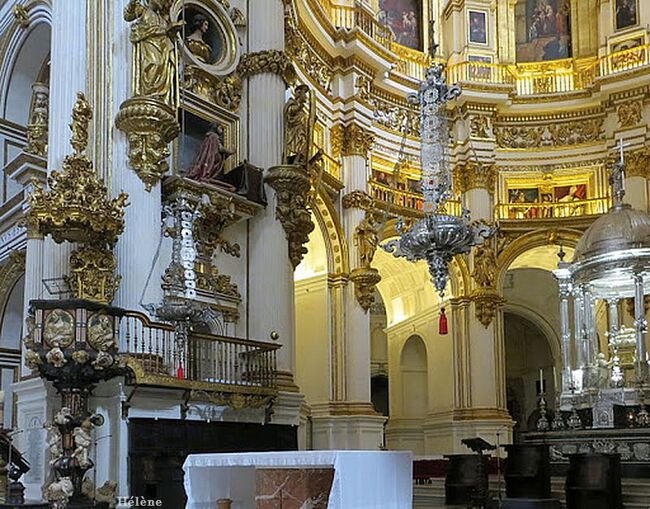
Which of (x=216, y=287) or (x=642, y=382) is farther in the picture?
(x=642, y=382)

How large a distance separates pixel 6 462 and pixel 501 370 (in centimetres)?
1581

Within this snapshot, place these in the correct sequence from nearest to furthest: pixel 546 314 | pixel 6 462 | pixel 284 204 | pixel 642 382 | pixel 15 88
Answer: pixel 6 462
pixel 284 204
pixel 15 88
pixel 642 382
pixel 546 314

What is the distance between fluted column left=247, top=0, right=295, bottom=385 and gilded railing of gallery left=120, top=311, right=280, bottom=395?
652 mm

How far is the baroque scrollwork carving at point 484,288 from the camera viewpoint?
24.4 m

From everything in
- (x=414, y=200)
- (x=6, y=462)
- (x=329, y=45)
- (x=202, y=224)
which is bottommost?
(x=6, y=462)

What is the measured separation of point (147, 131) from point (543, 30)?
57.6ft

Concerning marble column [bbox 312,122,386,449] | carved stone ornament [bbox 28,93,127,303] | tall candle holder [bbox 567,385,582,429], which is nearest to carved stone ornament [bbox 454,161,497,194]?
marble column [bbox 312,122,386,449]

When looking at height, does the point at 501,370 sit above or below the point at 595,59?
below

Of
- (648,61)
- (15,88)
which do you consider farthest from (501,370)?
(15,88)

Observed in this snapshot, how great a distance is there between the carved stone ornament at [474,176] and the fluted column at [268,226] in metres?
9.95

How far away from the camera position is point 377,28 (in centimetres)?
2375

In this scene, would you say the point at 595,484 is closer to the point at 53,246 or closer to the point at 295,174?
the point at 295,174

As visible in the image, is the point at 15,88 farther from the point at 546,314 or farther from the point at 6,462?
the point at 546,314

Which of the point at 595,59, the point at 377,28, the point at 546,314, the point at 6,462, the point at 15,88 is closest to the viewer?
the point at 6,462
